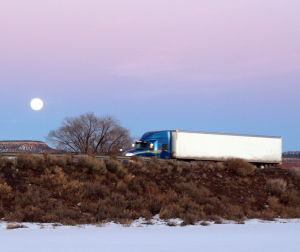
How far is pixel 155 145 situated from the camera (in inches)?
1250

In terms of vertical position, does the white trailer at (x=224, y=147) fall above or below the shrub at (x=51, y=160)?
above

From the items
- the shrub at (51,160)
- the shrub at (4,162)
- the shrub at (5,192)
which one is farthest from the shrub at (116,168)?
the shrub at (5,192)

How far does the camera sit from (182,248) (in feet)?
30.3

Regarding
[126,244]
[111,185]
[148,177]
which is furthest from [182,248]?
[148,177]

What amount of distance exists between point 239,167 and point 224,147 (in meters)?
3.86

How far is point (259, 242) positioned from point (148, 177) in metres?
14.0

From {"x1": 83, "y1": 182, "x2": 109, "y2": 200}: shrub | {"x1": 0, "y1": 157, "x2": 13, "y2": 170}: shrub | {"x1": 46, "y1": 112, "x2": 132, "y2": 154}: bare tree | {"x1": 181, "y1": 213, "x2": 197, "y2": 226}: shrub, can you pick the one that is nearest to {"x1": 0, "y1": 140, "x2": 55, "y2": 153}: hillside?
{"x1": 46, "y1": 112, "x2": 132, "y2": 154}: bare tree

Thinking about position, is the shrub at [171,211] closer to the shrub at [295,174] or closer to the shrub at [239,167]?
the shrub at [239,167]

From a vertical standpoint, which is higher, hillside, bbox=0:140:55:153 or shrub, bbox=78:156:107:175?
hillside, bbox=0:140:55:153

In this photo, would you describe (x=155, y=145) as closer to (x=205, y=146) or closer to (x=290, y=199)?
(x=205, y=146)

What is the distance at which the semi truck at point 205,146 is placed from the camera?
102 feet

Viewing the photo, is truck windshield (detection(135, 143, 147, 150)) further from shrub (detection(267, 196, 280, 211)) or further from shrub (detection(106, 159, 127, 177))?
shrub (detection(267, 196, 280, 211))

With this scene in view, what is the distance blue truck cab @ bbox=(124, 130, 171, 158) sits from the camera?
31.1 metres

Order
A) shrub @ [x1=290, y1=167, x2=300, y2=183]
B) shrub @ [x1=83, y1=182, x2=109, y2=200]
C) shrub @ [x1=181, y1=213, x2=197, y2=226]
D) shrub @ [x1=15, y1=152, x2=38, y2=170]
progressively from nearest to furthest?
shrub @ [x1=181, y1=213, x2=197, y2=226], shrub @ [x1=83, y1=182, x2=109, y2=200], shrub @ [x1=15, y1=152, x2=38, y2=170], shrub @ [x1=290, y1=167, x2=300, y2=183]
